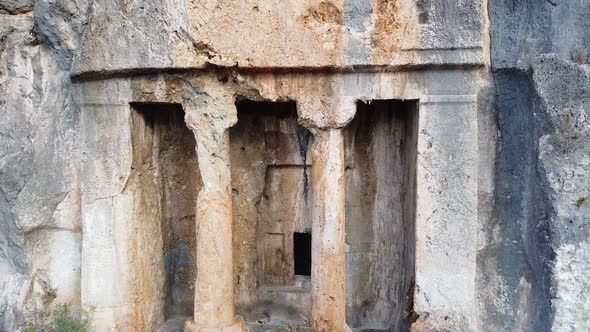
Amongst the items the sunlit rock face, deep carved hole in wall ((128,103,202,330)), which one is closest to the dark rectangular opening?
the sunlit rock face

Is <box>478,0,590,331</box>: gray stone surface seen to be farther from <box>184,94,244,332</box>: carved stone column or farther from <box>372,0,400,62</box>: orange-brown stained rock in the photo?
<box>184,94,244,332</box>: carved stone column

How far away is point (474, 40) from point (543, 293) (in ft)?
6.70

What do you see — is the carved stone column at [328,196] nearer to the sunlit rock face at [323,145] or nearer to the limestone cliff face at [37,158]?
the sunlit rock face at [323,145]

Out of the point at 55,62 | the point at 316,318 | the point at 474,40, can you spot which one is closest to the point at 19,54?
the point at 55,62

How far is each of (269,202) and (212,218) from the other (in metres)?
1.11

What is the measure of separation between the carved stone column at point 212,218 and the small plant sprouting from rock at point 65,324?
989 millimetres

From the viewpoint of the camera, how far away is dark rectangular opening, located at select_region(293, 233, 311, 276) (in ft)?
19.8

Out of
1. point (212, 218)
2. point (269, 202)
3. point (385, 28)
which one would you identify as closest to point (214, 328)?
point (212, 218)

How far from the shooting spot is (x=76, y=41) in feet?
15.3

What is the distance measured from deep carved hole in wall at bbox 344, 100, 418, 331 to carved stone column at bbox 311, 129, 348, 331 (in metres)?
0.71

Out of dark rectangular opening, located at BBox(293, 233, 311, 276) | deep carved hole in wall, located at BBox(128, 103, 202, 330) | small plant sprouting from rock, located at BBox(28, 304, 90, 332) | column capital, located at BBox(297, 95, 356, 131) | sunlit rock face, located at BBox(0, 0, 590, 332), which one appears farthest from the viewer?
dark rectangular opening, located at BBox(293, 233, 311, 276)

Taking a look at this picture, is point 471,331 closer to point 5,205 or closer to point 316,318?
point 316,318

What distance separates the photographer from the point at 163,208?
5.51 meters

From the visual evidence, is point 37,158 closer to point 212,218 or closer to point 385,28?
point 212,218
